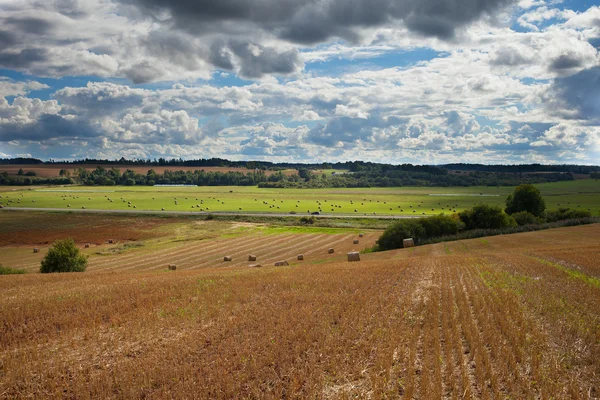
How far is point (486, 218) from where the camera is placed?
2808 inches

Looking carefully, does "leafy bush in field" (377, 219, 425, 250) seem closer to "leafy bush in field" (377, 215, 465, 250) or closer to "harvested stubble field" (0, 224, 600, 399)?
"leafy bush in field" (377, 215, 465, 250)

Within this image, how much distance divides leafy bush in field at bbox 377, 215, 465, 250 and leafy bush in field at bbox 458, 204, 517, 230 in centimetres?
340

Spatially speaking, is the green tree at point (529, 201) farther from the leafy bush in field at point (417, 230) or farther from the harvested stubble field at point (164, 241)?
the harvested stubble field at point (164, 241)

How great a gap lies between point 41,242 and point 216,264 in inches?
1545

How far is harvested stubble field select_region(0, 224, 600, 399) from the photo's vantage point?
33.6 ft

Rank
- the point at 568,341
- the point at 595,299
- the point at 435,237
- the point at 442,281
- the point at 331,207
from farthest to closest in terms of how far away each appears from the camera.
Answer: the point at 331,207 < the point at 435,237 < the point at 442,281 < the point at 595,299 < the point at 568,341

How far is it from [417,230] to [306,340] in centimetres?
5274

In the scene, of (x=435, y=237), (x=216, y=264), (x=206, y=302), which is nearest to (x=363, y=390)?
(x=206, y=302)

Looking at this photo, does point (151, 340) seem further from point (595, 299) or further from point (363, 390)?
point (595, 299)

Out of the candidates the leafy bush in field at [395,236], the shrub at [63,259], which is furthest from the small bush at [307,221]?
the shrub at [63,259]

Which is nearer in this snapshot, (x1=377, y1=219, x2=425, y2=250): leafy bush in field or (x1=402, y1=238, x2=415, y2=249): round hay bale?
(x1=402, y1=238, x2=415, y2=249): round hay bale

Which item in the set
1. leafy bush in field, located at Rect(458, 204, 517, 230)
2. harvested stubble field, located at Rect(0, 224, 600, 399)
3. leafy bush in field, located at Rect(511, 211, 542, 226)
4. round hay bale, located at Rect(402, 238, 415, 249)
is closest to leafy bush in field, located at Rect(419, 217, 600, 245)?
leafy bush in field, located at Rect(458, 204, 517, 230)

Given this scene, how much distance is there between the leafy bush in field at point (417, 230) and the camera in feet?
194

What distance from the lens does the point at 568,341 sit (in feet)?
42.8
